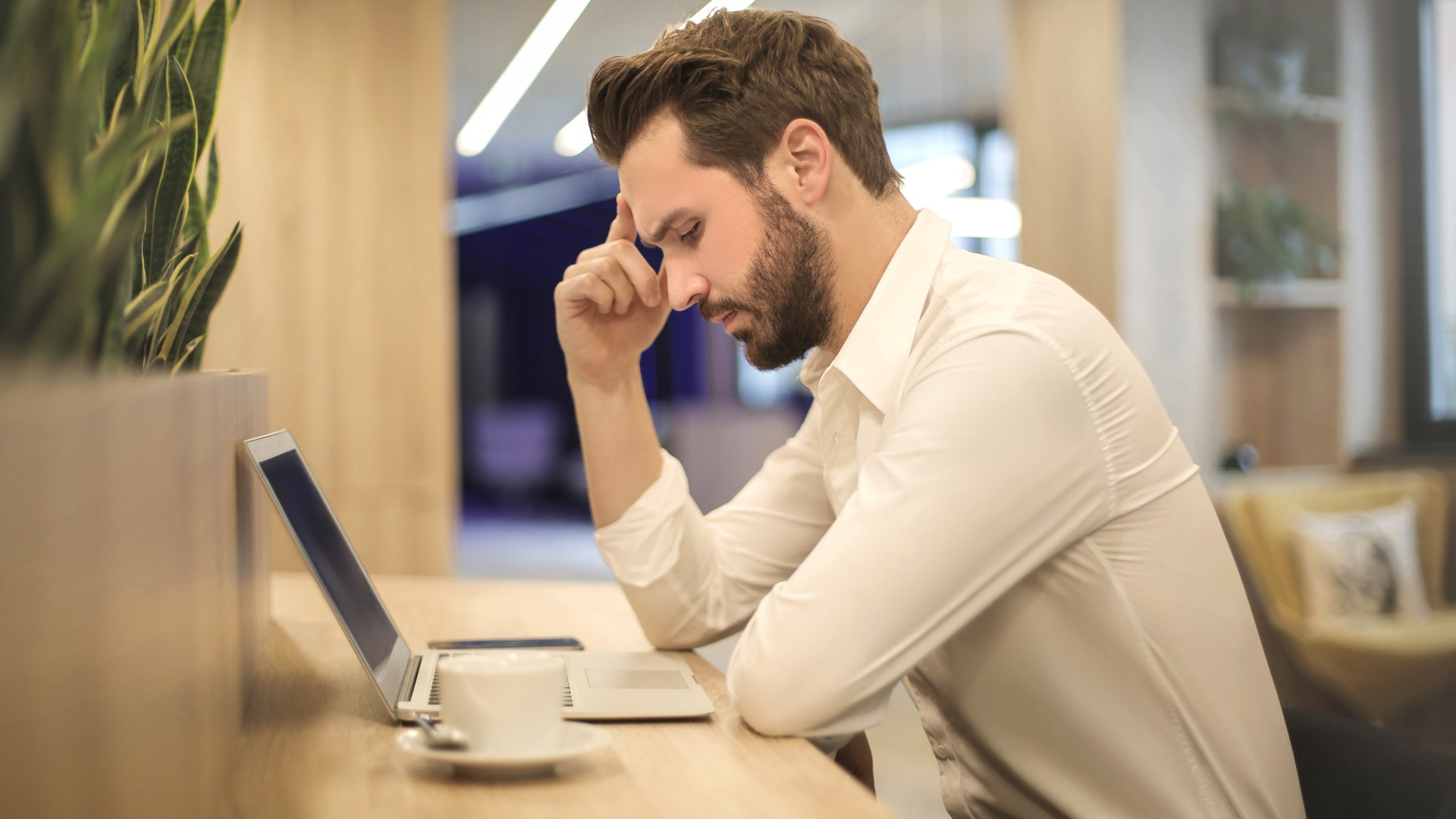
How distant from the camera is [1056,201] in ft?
11.6

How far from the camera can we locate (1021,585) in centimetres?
107

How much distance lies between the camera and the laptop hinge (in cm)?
100

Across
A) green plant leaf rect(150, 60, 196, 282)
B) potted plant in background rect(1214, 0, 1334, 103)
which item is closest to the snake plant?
green plant leaf rect(150, 60, 196, 282)

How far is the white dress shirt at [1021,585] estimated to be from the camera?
3.07ft

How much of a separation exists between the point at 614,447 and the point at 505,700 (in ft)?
2.08

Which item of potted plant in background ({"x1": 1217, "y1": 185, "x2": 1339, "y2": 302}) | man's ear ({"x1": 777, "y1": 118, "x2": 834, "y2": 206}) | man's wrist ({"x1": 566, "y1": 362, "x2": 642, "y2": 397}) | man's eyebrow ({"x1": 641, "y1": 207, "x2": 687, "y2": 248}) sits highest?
potted plant in background ({"x1": 1217, "y1": 185, "x2": 1339, "y2": 302})

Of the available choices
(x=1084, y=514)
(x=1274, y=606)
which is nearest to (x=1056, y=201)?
(x=1274, y=606)

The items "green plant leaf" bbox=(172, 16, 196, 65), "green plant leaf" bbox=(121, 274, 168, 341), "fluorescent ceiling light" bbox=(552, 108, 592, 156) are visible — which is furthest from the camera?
"fluorescent ceiling light" bbox=(552, 108, 592, 156)

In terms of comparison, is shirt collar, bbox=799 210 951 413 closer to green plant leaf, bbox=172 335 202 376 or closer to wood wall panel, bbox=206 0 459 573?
green plant leaf, bbox=172 335 202 376

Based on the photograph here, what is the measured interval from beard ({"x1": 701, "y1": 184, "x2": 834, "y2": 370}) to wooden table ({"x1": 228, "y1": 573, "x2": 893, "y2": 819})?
390mm

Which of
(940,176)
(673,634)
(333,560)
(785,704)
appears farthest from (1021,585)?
A: (940,176)

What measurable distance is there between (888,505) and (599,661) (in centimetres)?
40

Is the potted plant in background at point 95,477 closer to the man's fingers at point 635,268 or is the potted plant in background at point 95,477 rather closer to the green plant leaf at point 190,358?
the green plant leaf at point 190,358

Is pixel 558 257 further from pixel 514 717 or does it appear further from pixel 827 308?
pixel 514 717
